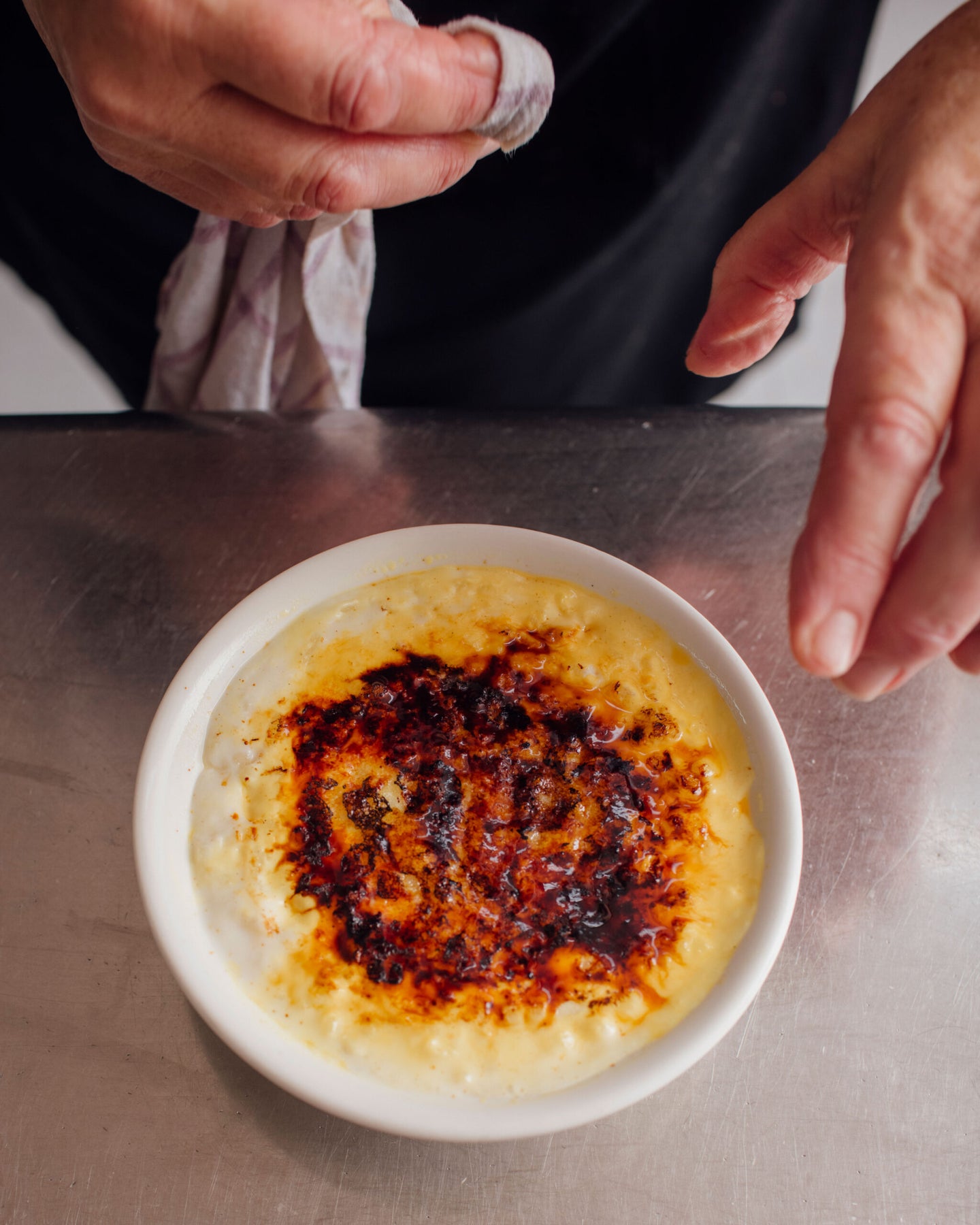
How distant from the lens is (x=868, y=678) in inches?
31.7

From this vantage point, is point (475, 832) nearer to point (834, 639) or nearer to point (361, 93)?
point (834, 639)

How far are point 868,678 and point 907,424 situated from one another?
Answer: 23cm

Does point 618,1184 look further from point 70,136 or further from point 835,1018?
point 70,136

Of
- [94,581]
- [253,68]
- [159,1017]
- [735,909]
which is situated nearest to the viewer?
[253,68]

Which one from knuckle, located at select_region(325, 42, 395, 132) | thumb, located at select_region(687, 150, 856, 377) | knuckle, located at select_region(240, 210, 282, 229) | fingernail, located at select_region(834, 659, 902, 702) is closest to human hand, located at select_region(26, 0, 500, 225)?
knuckle, located at select_region(325, 42, 395, 132)

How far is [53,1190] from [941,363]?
1169 mm

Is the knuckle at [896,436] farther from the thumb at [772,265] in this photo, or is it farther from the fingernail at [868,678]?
the thumb at [772,265]

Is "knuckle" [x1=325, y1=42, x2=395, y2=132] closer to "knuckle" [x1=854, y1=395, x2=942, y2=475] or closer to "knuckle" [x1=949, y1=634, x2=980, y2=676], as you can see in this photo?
"knuckle" [x1=854, y1=395, x2=942, y2=475]

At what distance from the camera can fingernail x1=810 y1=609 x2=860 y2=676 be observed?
0.73m

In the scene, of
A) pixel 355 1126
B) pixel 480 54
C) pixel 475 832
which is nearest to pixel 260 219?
pixel 480 54

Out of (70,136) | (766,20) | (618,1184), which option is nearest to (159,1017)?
(618,1184)

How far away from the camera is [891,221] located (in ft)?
2.63

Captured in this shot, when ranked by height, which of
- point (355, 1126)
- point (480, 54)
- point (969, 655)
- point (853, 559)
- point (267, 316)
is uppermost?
point (480, 54)

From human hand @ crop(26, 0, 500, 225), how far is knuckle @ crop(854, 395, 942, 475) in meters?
0.44
